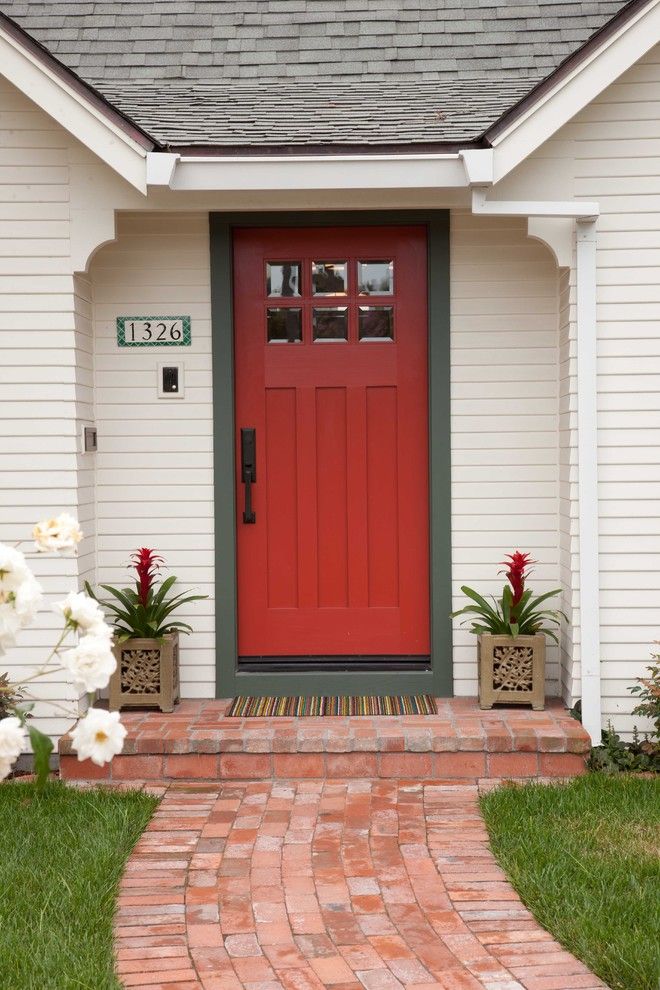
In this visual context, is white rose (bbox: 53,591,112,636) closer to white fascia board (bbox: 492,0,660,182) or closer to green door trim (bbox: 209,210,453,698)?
white fascia board (bbox: 492,0,660,182)

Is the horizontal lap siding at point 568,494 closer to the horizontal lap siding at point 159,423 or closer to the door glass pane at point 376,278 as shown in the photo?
the door glass pane at point 376,278

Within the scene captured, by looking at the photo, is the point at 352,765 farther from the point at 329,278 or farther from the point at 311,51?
the point at 311,51

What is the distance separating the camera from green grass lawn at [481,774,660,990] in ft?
10.1

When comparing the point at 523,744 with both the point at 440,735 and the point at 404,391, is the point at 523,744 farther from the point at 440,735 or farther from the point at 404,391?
the point at 404,391

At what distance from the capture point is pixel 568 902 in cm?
338

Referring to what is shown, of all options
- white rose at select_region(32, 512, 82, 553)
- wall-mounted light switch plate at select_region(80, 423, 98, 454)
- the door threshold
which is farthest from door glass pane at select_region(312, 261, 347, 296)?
white rose at select_region(32, 512, 82, 553)

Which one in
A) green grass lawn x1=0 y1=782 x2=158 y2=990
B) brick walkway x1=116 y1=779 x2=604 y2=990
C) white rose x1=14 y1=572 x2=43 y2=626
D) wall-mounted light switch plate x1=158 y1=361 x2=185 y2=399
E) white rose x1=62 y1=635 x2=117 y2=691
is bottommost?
brick walkway x1=116 y1=779 x2=604 y2=990

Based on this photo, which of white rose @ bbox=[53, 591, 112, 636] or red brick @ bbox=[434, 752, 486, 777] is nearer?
white rose @ bbox=[53, 591, 112, 636]

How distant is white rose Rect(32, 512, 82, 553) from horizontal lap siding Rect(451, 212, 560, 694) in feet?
11.5

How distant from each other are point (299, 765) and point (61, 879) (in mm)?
1421

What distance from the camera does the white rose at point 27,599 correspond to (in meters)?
1.98

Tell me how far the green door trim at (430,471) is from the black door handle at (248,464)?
0.09 metres

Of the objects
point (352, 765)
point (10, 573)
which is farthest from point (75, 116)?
point (10, 573)

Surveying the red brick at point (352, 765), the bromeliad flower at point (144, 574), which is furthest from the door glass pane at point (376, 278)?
the red brick at point (352, 765)
